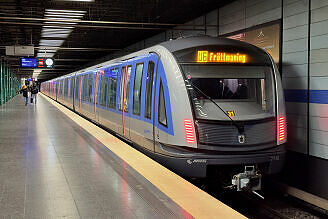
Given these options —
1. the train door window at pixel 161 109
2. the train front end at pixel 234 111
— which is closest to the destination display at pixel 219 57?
the train front end at pixel 234 111

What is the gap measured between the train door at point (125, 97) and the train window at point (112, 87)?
792 mm

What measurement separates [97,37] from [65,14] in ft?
18.1

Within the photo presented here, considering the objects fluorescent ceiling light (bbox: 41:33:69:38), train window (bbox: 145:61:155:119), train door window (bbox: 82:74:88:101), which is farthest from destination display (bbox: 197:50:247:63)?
fluorescent ceiling light (bbox: 41:33:69:38)

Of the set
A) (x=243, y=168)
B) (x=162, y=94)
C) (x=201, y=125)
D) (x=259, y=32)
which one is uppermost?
(x=259, y=32)

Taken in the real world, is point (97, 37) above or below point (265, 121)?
above

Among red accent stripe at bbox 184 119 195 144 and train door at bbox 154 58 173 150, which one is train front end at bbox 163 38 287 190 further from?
train door at bbox 154 58 173 150

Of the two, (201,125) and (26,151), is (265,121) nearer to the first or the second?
(201,125)

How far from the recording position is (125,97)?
941cm

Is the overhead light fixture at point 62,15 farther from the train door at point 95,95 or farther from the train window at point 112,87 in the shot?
the train window at point 112,87

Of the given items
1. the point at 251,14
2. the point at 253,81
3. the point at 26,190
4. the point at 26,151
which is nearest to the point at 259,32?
the point at 251,14

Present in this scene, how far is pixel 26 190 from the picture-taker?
4.62 m

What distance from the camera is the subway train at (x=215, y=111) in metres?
6.16

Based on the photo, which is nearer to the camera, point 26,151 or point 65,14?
point 26,151

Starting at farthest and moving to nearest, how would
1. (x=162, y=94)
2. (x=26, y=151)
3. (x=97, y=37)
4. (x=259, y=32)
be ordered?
(x=97, y=37) → (x=259, y=32) → (x=26, y=151) → (x=162, y=94)
